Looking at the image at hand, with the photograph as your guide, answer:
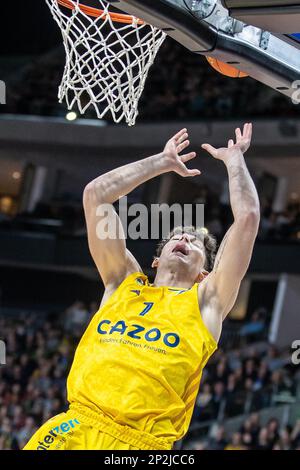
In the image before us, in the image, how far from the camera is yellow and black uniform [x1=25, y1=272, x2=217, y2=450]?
12.7ft

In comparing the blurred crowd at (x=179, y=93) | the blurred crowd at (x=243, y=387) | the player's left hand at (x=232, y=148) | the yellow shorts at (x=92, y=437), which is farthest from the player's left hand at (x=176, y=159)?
the blurred crowd at (x=179, y=93)

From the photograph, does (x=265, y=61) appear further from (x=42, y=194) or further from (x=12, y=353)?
(x=42, y=194)

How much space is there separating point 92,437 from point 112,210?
1088 millimetres

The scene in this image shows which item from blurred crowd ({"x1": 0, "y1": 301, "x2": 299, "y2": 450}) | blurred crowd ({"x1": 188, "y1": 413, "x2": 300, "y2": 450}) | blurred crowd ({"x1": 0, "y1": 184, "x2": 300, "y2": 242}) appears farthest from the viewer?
blurred crowd ({"x1": 0, "y1": 184, "x2": 300, "y2": 242})

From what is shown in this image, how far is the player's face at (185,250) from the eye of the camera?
4367mm

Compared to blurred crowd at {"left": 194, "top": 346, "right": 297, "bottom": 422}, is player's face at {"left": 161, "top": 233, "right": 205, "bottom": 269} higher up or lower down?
higher up

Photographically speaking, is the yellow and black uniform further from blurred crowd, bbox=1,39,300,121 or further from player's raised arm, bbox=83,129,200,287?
blurred crowd, bbox=1,39,300,121

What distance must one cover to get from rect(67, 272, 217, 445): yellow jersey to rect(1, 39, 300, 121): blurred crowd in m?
12.5

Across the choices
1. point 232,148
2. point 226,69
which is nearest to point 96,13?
point 226,69

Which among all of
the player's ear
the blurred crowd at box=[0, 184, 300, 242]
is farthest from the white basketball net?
the blurred crowd at box=[0, 184, 300, 242]

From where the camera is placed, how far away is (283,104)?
16391mm

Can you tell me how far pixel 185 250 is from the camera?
4406 mm

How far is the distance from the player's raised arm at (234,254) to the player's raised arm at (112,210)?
1.20 ft

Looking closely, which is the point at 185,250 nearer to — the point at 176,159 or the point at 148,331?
the point at 176,159
